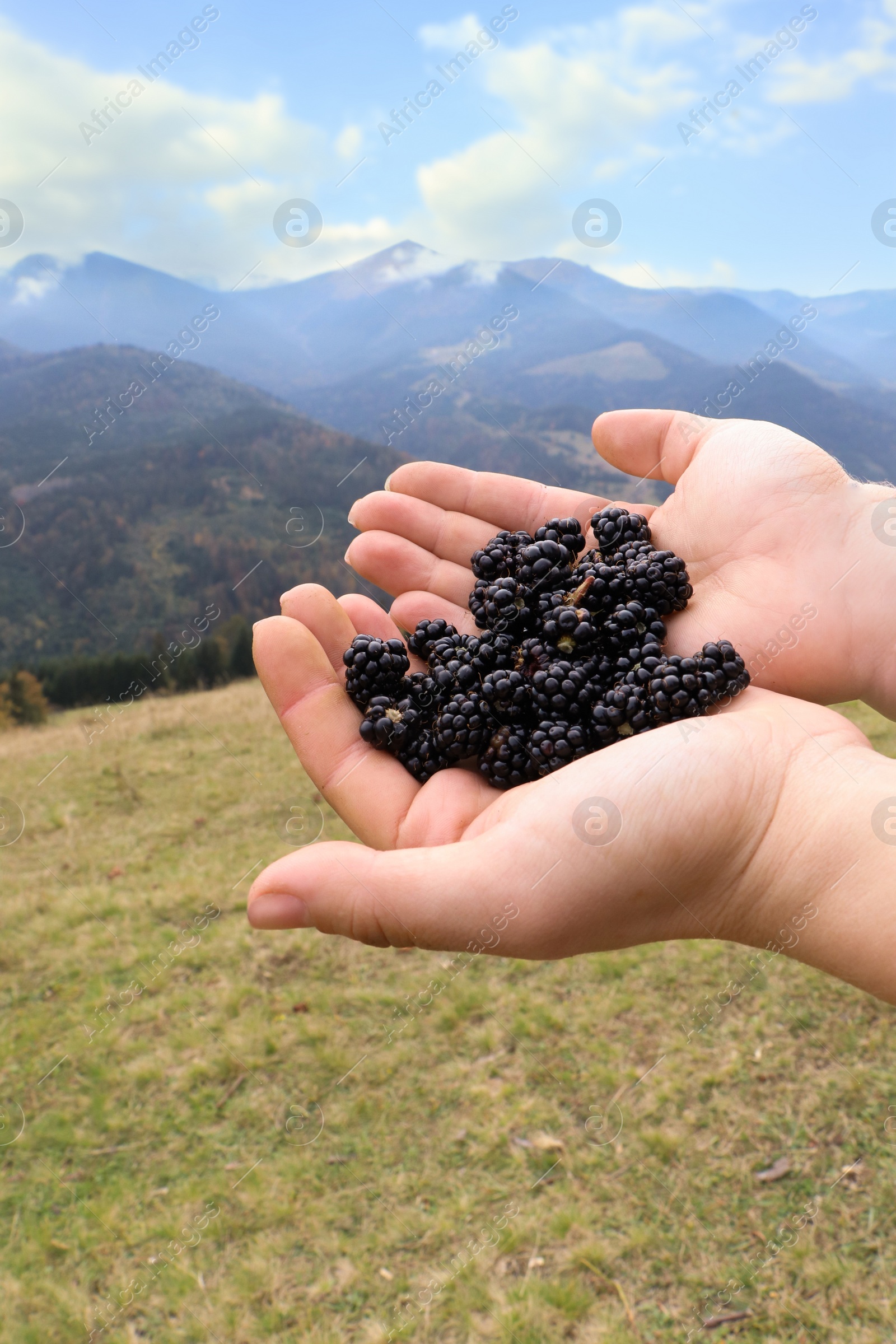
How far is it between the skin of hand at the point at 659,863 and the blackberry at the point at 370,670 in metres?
0.67

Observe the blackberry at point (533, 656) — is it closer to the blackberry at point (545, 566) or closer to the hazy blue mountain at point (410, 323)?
the blackberry at point (545, 566)

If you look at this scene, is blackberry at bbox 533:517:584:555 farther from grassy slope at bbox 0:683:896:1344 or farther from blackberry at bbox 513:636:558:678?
grassy slope at bbox 0:683:896:1344

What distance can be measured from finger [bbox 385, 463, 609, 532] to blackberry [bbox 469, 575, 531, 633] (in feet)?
2.92

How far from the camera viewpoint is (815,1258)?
10.7 ft

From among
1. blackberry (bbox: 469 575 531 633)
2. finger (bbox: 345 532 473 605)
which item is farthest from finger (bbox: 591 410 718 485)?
blackberry (bbox: 469 575 531 633)

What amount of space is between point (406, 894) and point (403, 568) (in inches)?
80.1

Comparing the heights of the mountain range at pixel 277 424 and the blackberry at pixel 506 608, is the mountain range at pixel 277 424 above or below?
above

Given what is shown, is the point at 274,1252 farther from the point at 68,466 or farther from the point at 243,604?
the point at 68,466

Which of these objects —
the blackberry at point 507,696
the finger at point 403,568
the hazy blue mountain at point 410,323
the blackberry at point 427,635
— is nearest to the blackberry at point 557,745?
the blackberry at point 507,696

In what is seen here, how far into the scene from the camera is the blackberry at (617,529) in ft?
11.0

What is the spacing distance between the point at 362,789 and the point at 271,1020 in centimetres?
320

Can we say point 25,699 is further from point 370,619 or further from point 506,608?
point 506,608

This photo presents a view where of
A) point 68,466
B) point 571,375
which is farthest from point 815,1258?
point 571,375

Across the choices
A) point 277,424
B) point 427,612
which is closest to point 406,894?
point 427,612
